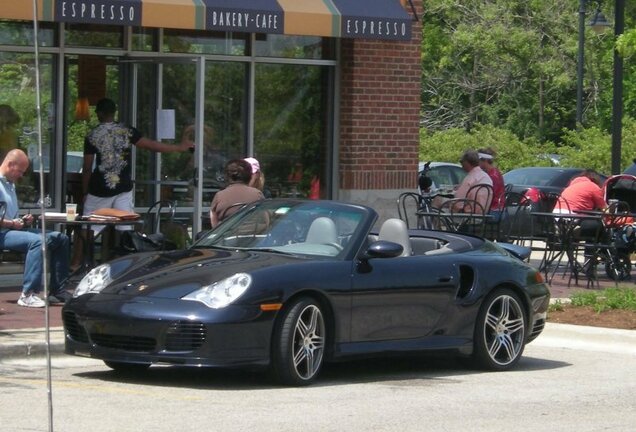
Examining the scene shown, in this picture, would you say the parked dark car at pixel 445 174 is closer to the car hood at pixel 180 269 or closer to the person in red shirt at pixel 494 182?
the person in red shirt at pixel 494 182

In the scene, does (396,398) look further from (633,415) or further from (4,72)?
(4,72)

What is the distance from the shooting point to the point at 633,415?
29.6 ft

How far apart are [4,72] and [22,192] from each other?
1.34m

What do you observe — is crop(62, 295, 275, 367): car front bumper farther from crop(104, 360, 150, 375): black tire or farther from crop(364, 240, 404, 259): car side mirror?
crop(364, 240, 404, 259): car side mirror

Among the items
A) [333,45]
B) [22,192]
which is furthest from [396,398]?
[333,45]

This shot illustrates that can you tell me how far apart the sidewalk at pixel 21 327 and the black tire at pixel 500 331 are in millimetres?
2339

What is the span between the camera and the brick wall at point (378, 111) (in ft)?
57.0

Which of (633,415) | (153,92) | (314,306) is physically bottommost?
(633,415)

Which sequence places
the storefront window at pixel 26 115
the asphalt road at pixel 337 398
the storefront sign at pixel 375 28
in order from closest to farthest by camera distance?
1. the asphalt road at pixel 337 398
2. the storefront window at pixel 26 115
3. the storefront sign at pixel 375 28

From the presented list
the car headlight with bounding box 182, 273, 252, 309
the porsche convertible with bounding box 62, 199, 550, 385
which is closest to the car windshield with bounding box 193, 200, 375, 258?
the porsche convertible with bounding box 62, 199, 550, 385

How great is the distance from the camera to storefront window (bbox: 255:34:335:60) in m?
17.2

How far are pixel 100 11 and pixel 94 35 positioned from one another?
4.66 ft

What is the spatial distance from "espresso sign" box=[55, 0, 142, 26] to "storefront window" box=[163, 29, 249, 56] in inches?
67.7

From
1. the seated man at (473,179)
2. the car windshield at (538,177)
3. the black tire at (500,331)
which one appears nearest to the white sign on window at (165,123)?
the seated man at (473,179)
